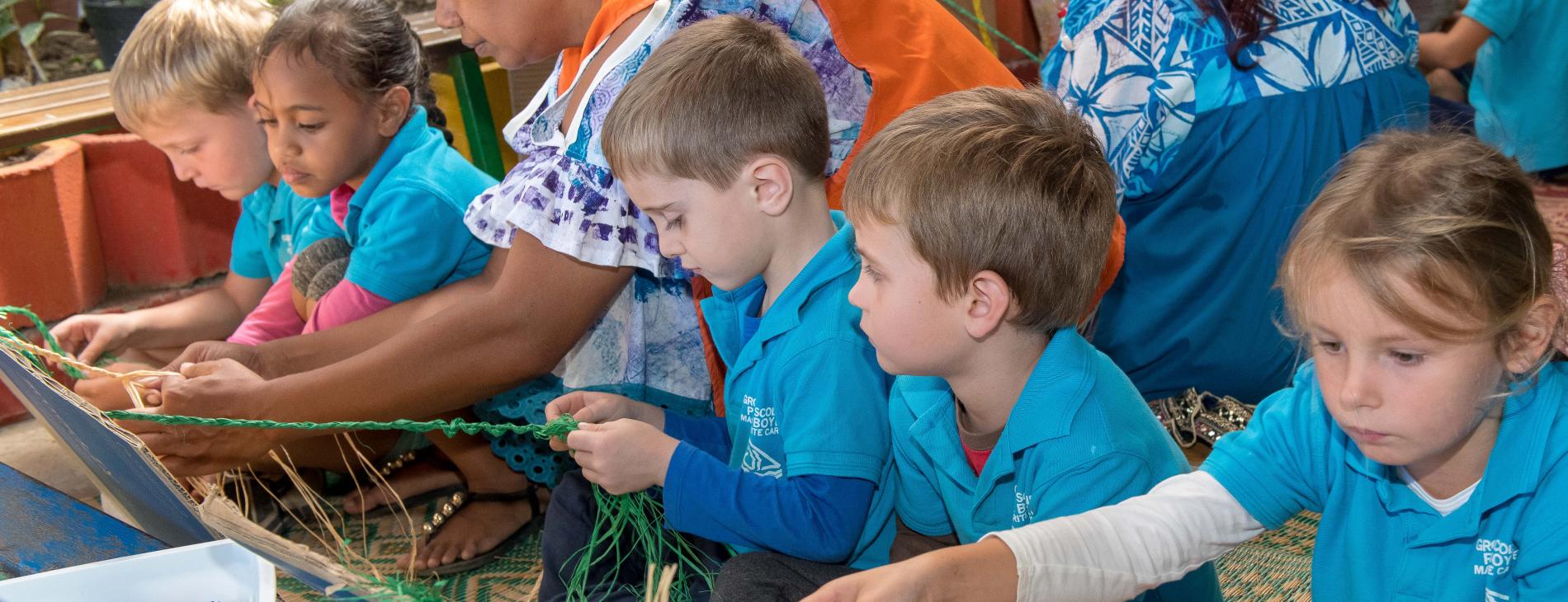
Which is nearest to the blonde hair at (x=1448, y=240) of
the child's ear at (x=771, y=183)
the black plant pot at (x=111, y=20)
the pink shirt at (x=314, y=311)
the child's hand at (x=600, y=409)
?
the child's ear at (x=771, y=183)

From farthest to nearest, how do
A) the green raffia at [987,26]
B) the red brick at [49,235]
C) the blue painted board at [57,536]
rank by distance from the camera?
the green raffia at [987,26] < the red brick at [49,235] < the blue painted board at [57,536]

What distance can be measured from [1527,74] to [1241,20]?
1.82 meters

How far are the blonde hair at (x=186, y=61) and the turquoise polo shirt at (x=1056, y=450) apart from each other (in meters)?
1.63

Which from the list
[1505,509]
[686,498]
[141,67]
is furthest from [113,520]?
[141,67]

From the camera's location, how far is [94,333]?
264cm

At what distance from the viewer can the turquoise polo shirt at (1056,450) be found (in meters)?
1.40

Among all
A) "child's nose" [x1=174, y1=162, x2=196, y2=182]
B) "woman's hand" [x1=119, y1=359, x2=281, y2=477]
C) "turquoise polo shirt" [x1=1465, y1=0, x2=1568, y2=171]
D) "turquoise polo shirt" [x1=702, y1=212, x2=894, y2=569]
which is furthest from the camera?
"turquoise polo shirt" [x1=1465, y1=0, x2=1568, y2=171]

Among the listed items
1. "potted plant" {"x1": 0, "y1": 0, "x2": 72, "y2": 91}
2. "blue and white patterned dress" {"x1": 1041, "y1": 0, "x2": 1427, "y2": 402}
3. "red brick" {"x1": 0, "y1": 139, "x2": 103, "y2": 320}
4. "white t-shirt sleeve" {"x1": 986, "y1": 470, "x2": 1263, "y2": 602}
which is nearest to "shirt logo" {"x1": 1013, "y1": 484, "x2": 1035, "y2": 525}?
"white t-shirt sleeve" {"x1": 986, "y1": 470, "x2": 1263, "y2": 602}

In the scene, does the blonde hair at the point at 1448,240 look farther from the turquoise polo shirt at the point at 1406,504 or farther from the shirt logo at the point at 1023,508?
the shirt logo at the point at 1023,508

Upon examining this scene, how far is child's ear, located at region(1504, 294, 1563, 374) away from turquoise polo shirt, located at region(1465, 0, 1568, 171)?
271 cm

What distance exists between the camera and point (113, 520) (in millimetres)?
1336

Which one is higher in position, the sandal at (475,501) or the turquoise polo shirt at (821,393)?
the turquoise polo shirt at (821,393)

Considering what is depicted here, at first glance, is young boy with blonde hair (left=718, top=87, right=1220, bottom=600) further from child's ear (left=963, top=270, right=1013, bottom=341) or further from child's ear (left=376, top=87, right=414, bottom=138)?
child's ear (left=376, top=87, right=414, bottom=138)

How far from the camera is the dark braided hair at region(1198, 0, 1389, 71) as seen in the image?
7.77 ft
